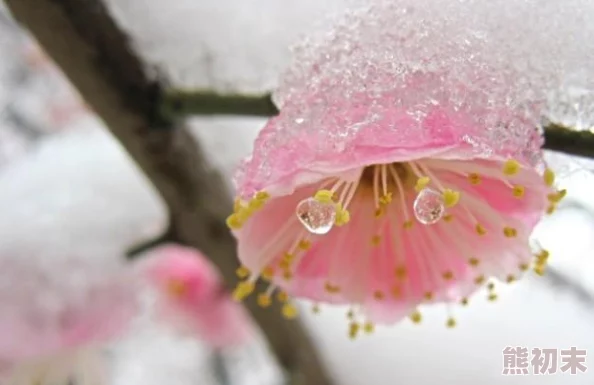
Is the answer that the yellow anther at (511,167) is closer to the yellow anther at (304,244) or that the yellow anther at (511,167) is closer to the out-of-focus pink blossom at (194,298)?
the yellow anther at (304,244)

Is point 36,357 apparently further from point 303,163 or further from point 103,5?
point 303,163

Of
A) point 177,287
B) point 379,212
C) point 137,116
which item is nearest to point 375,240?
point 379,212

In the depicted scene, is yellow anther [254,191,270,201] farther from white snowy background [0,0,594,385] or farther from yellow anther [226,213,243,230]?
white snowy background [0,0,594,385]

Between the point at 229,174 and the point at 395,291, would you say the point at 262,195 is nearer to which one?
the point at 395,291

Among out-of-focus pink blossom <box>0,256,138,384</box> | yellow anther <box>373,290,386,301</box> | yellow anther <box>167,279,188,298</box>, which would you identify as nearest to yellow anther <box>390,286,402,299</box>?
yellow anther <box>373,290,386,301</box>

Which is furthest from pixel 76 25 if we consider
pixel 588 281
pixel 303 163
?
pixel 588 281

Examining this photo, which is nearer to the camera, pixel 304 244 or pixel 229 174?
pixel 304 244
